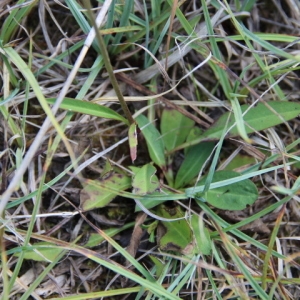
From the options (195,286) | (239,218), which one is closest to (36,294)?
(195,286)

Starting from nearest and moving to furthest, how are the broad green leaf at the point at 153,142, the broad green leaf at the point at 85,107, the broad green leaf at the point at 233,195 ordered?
the broad green leaf at the point at 85,107 < the broad green leaf at the point at 233,195 < the broad green leaf at the point at 153,142

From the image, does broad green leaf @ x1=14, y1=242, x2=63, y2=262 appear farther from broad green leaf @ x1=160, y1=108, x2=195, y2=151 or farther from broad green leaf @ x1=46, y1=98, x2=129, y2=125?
broad green leaf @ x1=160, y1=108, x2=195, y2=151

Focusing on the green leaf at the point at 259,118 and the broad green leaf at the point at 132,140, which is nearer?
the broad green leaf at the point at 132,140

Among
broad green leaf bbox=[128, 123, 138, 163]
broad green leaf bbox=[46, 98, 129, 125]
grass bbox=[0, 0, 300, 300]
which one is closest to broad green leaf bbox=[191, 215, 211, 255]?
grass bbox=[0, 0, 300, 300]

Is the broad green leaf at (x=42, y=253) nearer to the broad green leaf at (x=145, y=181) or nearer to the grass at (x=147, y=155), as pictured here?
the grass at (x=147, y=155)

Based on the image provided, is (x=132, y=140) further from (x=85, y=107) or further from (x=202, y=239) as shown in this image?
(x=202, y=239)

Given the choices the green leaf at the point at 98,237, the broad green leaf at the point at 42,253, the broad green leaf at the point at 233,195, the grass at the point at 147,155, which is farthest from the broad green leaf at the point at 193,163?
the broad green leaf at the point at 42,253

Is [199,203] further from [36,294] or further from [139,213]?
[36,294]
